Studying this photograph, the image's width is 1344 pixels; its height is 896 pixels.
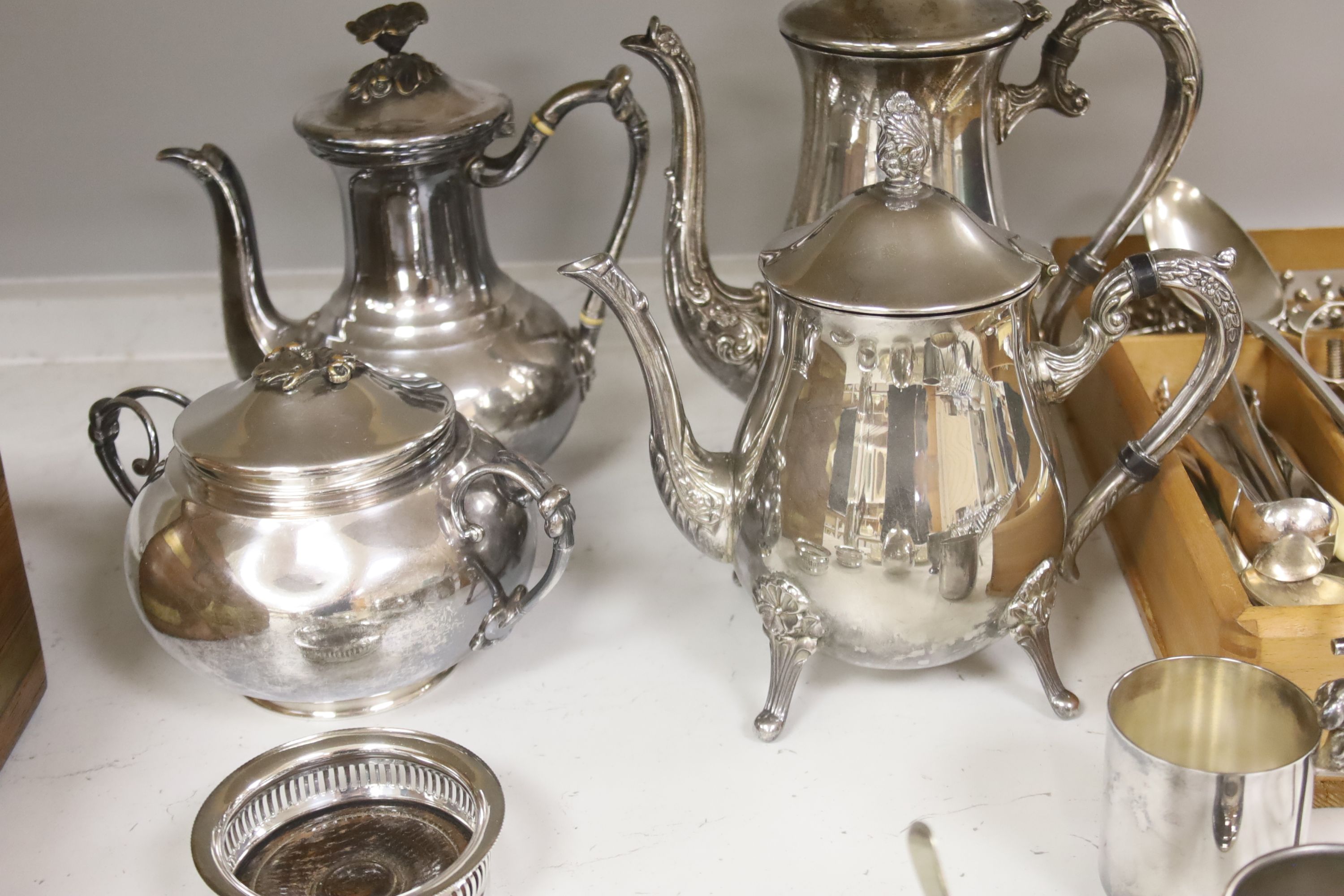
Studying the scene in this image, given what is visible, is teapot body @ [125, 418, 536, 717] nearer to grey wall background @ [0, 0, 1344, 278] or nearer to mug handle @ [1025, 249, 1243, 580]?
mug handle @ [1025, 249, 1243, 580]

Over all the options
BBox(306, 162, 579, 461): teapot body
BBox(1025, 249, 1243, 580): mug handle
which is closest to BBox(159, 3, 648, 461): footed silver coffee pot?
BBox(306, 162, 579, 461): teapot body

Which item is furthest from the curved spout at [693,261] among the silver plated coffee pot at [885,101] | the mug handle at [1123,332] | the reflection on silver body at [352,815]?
the reflection on silver body at [352,815]

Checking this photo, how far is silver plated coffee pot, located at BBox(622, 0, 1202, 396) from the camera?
80 cm

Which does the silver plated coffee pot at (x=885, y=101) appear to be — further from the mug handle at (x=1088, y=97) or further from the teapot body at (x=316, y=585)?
the teapot body at (x=316, y=585)

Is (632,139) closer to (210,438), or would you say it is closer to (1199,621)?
(210,438)

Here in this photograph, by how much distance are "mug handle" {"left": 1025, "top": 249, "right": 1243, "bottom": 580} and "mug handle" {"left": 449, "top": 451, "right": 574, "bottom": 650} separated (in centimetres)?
28

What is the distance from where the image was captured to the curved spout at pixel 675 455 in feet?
2.38

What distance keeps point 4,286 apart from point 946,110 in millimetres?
896

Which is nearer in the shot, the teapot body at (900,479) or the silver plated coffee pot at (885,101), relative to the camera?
the teapot body at (900,479)

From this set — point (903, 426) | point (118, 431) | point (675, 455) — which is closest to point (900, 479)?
point (903, 426)

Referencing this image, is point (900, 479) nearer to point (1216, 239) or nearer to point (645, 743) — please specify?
point (645, 743)

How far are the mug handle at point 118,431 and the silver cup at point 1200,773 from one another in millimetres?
570

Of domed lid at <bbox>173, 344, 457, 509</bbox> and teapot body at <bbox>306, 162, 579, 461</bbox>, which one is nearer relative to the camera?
domed lid at <bbox>173, 344, 457, 509</bbox>

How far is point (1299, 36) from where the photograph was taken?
1.10 meters
